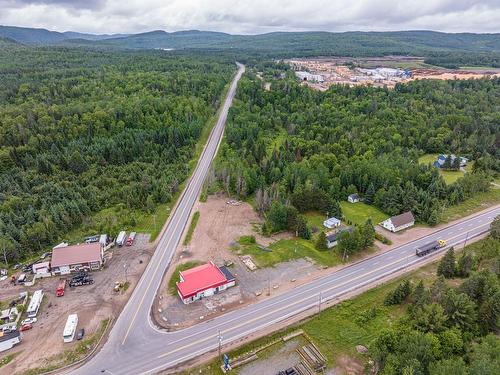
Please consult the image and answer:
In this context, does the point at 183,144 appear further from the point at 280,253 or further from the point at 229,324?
the point at 229,324

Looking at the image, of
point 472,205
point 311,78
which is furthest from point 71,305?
point 311,78

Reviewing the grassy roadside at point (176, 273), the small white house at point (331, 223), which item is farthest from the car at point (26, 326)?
the small white house at point (331, 223)

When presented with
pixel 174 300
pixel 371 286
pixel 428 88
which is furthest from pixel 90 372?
pixel 428 88

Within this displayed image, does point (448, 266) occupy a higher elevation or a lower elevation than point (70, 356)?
higher

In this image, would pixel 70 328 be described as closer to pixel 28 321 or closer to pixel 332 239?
pixel 28 321

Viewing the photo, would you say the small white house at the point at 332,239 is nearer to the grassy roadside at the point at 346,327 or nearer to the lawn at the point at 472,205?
the grassy roadside at the point at 346,327
